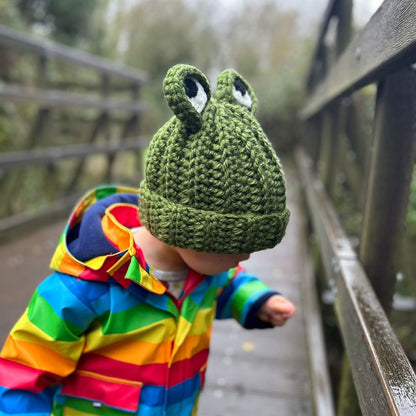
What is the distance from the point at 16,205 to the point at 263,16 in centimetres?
1489

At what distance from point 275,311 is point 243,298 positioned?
0.12 m

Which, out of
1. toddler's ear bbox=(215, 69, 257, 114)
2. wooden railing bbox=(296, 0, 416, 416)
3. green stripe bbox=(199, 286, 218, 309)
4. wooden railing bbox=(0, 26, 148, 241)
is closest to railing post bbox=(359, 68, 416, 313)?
wooden railing bbox=(296, 0, 416, 416)

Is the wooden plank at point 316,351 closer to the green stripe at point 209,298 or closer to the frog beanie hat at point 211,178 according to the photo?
the green stripe at point 209,298

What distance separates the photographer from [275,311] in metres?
1.60

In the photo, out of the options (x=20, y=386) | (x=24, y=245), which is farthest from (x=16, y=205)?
(x=20, y=386)

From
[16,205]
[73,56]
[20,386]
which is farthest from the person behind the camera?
[16,205]

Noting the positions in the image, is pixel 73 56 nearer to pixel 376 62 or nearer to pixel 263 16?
pixel 376 62

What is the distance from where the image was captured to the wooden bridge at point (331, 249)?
1216 mm

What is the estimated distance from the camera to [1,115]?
21.4 feet

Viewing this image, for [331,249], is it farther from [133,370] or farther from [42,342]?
[42,342]

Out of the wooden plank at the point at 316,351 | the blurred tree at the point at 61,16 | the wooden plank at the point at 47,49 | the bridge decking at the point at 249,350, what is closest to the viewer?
the wooden plank at the point at 316,351

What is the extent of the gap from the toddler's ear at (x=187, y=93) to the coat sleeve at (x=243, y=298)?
706mm

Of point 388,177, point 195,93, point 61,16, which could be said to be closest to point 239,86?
point 195,93

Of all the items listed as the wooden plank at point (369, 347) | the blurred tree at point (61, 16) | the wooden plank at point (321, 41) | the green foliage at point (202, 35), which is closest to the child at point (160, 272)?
the wooden plank at point (369, 347)
